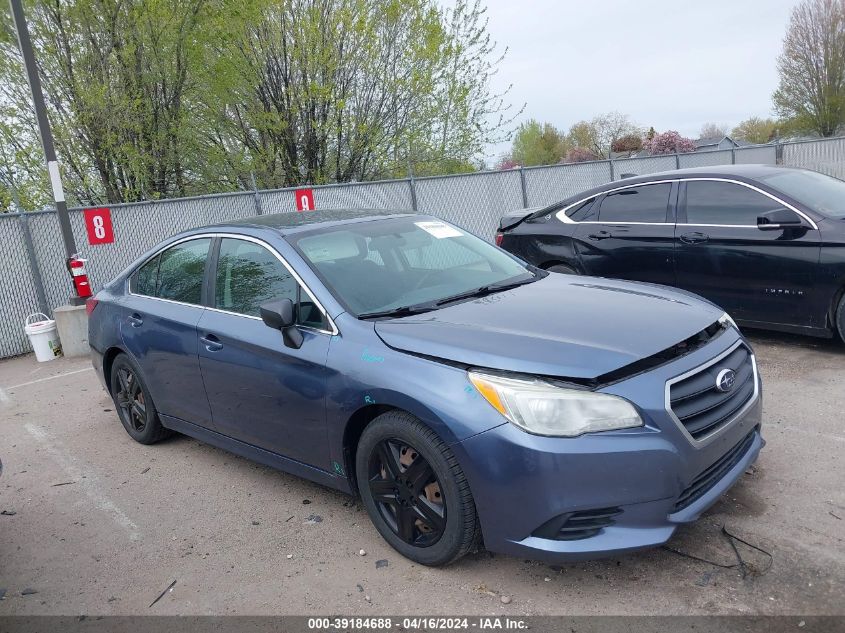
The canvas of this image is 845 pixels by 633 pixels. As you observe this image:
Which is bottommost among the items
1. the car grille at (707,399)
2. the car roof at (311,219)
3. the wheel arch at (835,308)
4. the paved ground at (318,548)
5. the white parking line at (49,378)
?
the paved ground at (318,548)

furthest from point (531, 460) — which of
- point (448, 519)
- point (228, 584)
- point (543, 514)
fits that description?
point (228, 584)

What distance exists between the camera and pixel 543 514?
272 cm

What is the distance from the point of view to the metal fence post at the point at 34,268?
9.48 meters

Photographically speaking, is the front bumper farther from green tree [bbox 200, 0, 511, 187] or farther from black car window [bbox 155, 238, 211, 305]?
green tree [bbox 200, 0, 511, 187]

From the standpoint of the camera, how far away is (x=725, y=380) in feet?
10.0

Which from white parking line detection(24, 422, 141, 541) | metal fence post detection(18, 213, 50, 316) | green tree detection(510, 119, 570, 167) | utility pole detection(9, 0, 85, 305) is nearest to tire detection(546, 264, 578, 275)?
white parking line detection(24, 422, 141, 541)

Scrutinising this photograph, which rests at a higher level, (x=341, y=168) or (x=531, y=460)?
(x=341, y=168)

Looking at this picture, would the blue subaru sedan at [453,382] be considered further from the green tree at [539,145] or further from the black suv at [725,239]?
the green tree at [539,145]

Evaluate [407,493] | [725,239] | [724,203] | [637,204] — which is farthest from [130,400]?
[724,203]

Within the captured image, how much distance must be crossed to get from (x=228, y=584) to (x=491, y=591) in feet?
4.18

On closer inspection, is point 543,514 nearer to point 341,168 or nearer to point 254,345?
point 254,345

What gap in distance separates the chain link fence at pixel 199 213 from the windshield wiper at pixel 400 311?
653 cm

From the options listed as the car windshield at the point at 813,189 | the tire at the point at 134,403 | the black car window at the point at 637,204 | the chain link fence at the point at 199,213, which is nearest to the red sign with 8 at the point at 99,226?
the chain link fence at the point at 199,213

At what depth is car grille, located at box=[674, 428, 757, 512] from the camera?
282cm
